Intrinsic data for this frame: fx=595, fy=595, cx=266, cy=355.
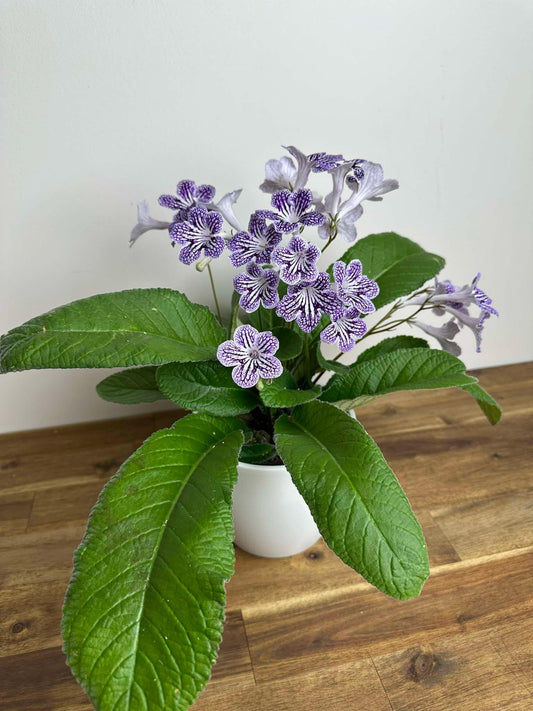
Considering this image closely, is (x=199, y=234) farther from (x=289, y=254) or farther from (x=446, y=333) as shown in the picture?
(x=446, y=333)

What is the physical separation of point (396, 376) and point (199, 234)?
355 mm

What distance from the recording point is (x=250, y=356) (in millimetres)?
783

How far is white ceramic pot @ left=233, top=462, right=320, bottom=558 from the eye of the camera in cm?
89

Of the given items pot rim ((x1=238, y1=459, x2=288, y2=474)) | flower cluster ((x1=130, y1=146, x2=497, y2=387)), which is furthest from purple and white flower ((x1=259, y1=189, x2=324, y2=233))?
pot rim ((x1=238, y1=459, x2=288, y2=474))

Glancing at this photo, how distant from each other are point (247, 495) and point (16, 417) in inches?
24.9

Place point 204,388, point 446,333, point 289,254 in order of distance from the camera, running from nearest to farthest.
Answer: point 289,254, point 204,388, point 446,333

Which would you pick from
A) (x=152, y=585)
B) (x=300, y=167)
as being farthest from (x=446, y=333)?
(x=152, y=585)

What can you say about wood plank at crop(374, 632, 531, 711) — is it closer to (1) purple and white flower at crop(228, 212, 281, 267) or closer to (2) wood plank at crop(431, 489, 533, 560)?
(2) wood plank at crop(431, 489, 533, 560)

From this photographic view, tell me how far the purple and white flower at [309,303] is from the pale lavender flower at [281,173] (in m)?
0.18

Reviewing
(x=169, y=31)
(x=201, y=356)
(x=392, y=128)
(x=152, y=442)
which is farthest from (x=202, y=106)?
(x=152, y=442)

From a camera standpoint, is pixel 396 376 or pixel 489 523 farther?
pixel 489 523

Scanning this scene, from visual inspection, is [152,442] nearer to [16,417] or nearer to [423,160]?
[16,417]

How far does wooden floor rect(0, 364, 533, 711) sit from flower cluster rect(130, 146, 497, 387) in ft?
1.33

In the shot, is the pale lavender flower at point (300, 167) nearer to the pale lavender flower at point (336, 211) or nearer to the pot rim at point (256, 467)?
the pale lavender flower at point (336, 211)
